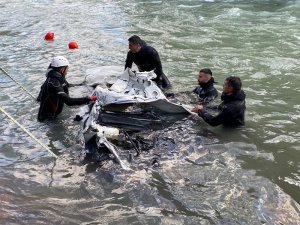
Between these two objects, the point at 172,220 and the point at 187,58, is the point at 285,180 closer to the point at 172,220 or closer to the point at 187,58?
the point at 172,220

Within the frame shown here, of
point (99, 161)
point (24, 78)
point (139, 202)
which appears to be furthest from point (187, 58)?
point (139, 202)

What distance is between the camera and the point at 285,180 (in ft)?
19.4

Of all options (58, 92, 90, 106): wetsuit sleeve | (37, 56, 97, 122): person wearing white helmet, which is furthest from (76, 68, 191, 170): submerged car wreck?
(37, 56, 97, 122): person wearing white helmet

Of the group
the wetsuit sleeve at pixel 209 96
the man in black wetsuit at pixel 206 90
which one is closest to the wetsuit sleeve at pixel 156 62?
the man in black wetsuit at pixel 206 90

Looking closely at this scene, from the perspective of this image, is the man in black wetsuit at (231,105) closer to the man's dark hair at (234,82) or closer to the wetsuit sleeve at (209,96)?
the man's dark hair at (234,82)

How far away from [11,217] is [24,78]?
20.1ft

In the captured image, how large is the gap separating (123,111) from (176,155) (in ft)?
4.56

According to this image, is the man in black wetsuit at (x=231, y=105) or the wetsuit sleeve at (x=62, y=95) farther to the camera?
the wetsuit sleeve at (x=62, y=95)

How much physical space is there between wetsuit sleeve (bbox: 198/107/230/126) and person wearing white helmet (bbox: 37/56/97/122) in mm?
1921

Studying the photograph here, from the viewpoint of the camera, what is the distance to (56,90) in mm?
7531

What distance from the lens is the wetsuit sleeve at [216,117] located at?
707 cm

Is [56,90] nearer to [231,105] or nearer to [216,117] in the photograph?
[216,117]

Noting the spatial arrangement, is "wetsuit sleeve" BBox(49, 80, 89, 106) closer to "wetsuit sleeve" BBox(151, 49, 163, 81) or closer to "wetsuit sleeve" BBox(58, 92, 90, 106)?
"wetsuit sleeve" BBox(58, 92, 90, 106)

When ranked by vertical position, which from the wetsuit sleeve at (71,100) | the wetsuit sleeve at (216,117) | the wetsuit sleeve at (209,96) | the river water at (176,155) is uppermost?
the wetsuit sleeve at (71,100)
